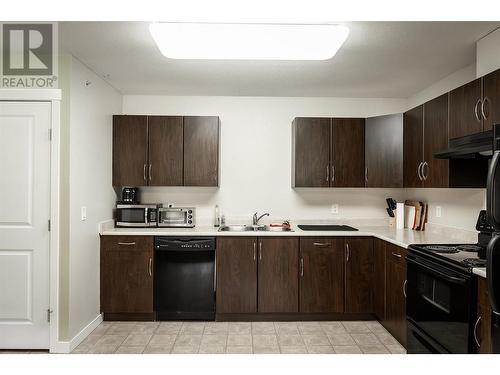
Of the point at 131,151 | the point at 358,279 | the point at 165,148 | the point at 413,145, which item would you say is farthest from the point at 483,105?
the point at 131,151

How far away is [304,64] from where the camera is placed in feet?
9.62

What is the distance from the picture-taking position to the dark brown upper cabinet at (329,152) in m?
3.67

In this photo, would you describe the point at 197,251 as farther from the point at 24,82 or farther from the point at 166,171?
the point at 24,82

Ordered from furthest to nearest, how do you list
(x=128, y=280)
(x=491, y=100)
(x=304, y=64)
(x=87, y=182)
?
(x=128, y=280)
(x=87, y=182)
(x=304, y=64)
(x=491, y=100)

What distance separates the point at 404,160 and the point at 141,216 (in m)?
2.78

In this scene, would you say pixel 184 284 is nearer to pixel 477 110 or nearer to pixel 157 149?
pixel 157 149

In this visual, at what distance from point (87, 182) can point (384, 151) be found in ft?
9.68

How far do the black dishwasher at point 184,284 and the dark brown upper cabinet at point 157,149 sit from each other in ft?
2.56

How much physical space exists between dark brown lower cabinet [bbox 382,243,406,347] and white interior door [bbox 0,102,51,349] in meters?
2.89

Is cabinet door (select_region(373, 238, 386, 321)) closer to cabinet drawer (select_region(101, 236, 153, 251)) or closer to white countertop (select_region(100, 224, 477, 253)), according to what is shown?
white countertop (select_region(100, 224, 477, 253))

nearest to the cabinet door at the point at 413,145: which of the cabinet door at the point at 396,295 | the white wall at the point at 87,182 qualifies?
the cabinet door at the point at 396,295

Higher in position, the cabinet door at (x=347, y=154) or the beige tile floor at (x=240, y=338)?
the cabinet door at (x=347, y=154)

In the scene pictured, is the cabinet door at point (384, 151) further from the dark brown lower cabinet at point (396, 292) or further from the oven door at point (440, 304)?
the oven door at point (440, 304)

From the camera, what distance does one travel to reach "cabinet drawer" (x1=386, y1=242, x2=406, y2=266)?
2.74 m
